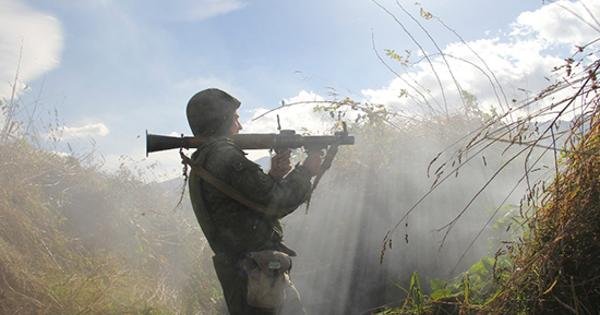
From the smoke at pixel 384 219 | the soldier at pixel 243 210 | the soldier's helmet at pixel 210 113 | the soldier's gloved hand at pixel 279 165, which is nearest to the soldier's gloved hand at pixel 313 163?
the soldier at pixel 243 210

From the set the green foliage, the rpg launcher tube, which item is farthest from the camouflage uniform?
the green foliage

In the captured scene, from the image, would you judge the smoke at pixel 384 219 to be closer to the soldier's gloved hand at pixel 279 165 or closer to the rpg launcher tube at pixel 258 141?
the rpg launcher tube at pixel 258 141

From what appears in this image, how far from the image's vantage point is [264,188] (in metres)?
2.99

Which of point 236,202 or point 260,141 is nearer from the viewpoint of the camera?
point 236,202

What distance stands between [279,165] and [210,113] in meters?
0.52

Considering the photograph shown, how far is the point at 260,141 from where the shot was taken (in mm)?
3352

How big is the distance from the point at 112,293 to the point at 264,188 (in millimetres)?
3808

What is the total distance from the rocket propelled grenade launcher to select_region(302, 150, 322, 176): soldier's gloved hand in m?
0.05

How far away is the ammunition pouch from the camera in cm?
299

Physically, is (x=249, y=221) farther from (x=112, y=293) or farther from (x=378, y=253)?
(x=112, y=293)

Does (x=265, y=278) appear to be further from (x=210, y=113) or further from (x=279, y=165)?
Answer: (x=210, y=113)

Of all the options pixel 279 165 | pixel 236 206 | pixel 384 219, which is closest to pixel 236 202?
pixel 236 206

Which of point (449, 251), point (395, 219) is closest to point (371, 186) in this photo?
point (395, 219)

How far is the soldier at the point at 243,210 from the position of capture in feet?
9.82
